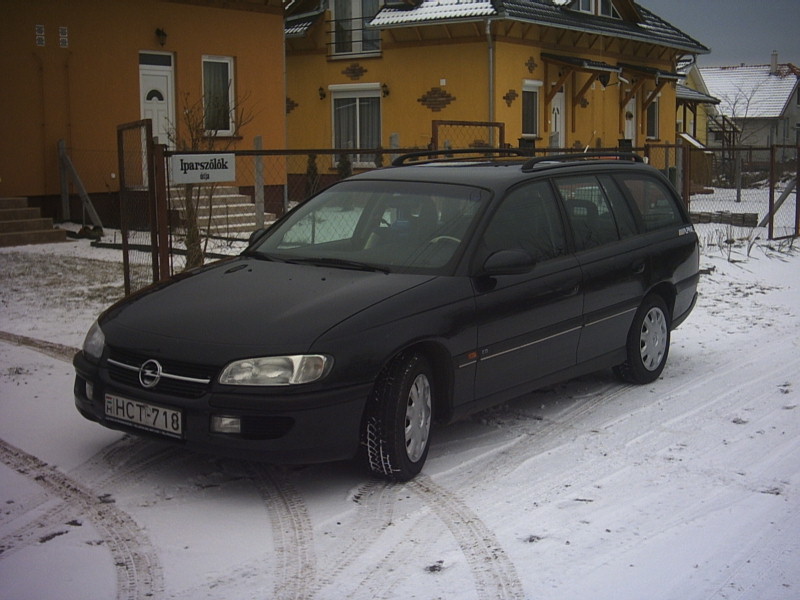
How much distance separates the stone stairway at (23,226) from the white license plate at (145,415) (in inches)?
465

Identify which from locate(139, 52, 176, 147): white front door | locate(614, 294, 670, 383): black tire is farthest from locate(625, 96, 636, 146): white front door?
locate(614, 294, 670, 383): black tire

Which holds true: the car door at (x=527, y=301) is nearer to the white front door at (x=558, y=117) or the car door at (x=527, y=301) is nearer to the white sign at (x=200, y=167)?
the white sign at (x=200, y=167)

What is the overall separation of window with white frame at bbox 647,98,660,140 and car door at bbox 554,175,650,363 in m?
28.1

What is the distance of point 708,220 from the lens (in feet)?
74.2

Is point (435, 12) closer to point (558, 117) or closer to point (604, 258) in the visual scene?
point (558, 117)

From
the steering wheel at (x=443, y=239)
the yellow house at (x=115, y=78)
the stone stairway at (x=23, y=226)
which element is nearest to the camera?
the steering wheel at (x=443, y=239)

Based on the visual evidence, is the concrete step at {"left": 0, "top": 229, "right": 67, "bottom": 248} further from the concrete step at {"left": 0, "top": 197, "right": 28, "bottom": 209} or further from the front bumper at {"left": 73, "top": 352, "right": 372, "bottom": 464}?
the front bumper at {"left": 73, "top": 352, "right": 372, "bottom": 464}

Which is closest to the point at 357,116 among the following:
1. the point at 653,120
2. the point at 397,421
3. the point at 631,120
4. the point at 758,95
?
the point at 631,120

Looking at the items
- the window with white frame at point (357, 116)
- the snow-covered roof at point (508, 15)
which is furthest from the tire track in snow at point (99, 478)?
the window with white frame at point (357, 116)

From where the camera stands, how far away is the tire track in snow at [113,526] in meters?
4.36

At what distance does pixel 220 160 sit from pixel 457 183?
333 centimetres

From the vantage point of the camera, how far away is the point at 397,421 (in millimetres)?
5438

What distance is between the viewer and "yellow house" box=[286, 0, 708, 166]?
26094 mm

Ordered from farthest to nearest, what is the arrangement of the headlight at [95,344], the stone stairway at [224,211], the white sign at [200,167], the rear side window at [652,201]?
the stone stairway at [224,211] → the white sign at [200,167] → the rear side window at [652,201] → the headlight at [95,344]
